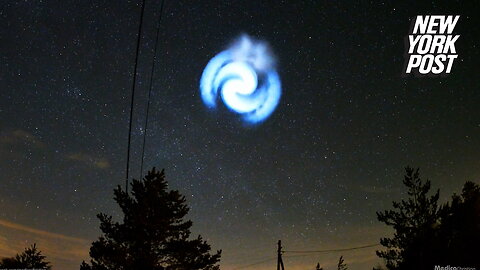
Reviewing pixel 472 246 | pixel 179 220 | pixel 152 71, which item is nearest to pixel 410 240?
pixel 472 246

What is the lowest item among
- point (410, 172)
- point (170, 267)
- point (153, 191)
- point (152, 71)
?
point (170, 267)

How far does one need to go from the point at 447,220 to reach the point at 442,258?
12.5 ft

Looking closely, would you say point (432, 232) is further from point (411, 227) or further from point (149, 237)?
point (149, 237)

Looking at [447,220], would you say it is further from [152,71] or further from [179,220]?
[152,71]

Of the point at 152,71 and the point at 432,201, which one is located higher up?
the point at 432,201

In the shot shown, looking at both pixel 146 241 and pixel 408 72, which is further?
pixel 146 241

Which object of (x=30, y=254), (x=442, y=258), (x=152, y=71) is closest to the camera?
(x=152, y=71)

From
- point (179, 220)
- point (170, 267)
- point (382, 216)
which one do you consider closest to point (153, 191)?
point (179, 220)

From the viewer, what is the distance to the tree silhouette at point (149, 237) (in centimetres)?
2677

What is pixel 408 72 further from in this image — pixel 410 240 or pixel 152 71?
pixel 410 240

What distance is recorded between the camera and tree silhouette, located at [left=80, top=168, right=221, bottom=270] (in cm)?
2677

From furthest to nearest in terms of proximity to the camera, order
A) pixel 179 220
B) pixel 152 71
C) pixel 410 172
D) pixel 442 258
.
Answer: pixel 410 172 → pixel 442 258 → pixel 179 220 → pixel 152 71

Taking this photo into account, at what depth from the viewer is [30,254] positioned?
33625 millimetres

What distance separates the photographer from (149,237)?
88.8ft
